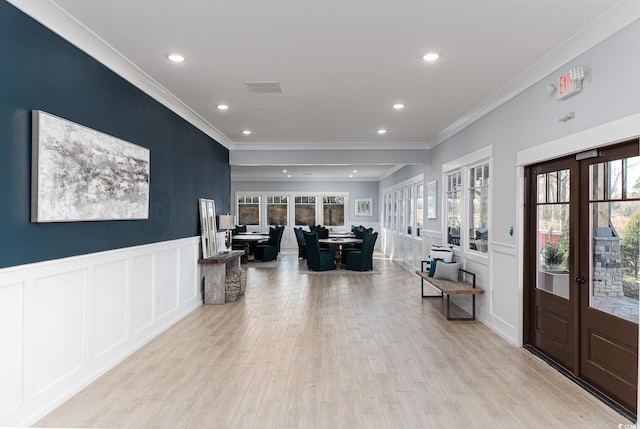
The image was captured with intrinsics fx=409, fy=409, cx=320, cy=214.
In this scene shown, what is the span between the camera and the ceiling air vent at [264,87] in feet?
14.6

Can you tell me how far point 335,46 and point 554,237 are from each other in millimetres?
2646

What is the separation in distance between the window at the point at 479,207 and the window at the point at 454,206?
1.31 feet

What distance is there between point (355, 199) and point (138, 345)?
12.1 meters

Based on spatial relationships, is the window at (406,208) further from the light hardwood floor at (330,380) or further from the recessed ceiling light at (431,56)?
the recessed ceiling light at (431,56)

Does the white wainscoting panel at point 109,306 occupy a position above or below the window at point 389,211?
below

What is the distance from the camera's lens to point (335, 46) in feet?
11.3

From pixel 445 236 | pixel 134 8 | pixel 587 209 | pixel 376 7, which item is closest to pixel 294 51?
pixel 376 7

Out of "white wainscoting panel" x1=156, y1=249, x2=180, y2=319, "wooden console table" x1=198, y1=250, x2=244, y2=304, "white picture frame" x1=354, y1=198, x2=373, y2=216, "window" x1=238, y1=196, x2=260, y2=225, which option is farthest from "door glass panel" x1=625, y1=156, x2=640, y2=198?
"window" x1=238, y1=196, x2=260, y2=225

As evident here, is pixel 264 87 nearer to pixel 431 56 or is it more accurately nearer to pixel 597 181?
pixel 431 56

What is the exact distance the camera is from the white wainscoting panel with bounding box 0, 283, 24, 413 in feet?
7.98

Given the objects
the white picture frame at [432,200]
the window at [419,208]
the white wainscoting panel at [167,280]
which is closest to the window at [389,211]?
the window at [419,208]

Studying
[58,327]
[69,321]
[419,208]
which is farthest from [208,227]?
[419,208]

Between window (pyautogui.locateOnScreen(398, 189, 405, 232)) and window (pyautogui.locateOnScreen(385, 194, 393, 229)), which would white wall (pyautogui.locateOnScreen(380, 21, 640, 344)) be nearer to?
window (pyautogui.locateOnScreen(398, 189, 405, 232))

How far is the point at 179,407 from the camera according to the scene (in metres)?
2.92
